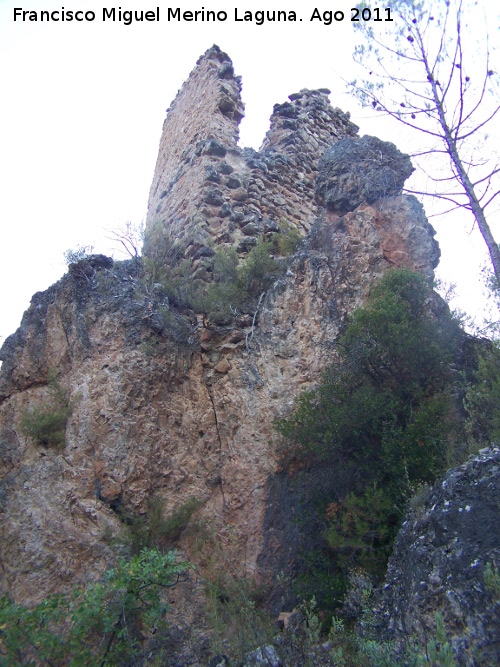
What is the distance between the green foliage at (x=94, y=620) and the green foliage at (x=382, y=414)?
5.36 feet

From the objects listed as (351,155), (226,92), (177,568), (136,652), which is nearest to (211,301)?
(351,155)

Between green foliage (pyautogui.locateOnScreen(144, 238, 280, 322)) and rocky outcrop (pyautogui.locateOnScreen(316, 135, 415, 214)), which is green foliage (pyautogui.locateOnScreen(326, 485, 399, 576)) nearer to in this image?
green foliage (pyautogui.locateOnScreen(144, 238, 280, 322))

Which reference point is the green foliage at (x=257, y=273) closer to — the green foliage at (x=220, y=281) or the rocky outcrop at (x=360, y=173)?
the green foliage at (x=220, y=281)

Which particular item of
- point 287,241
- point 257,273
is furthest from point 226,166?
point 257,273

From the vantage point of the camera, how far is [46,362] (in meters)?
7.02

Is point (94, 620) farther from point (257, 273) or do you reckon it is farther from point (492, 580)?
point (257, 273)

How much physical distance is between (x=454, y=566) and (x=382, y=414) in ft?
6.26

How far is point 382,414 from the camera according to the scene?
5.38 metres

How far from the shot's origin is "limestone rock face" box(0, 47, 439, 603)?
18.2 feet

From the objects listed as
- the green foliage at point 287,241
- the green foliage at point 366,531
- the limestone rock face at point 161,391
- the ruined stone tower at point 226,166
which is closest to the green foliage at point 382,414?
the green foliage at point 366,531

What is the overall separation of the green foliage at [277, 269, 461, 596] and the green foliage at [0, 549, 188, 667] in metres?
1.63

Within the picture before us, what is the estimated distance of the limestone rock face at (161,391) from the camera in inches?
219

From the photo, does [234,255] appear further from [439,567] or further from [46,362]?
[439,567]

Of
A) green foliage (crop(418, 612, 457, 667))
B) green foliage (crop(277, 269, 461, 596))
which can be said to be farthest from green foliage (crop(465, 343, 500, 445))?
green foliage (crop(418, 612, 457, 667))
